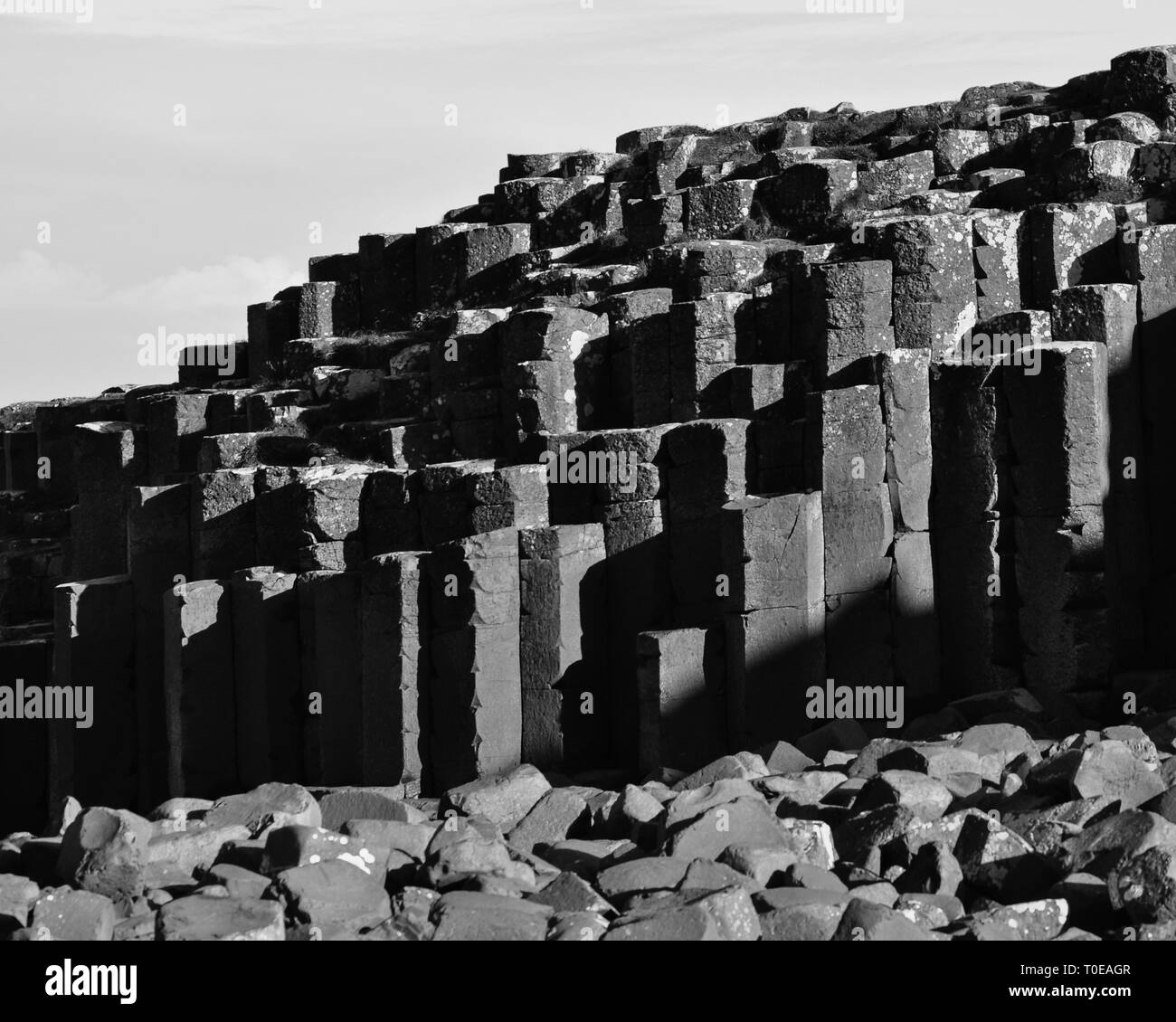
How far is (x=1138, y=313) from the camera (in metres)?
15.2

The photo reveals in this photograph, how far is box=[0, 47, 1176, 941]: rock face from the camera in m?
9.77

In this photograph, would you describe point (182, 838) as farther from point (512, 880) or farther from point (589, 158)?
point (589, 158)

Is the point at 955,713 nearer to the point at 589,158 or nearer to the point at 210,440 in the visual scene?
the point at 210,440

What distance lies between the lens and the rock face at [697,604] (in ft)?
32.1

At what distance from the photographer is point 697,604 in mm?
15242

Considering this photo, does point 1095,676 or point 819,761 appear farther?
point 1095,676

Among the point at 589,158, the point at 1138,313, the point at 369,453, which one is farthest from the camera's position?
the point at 589,158

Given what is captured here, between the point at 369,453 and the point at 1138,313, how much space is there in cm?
748

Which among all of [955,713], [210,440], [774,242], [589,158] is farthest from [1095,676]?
[589,158]
